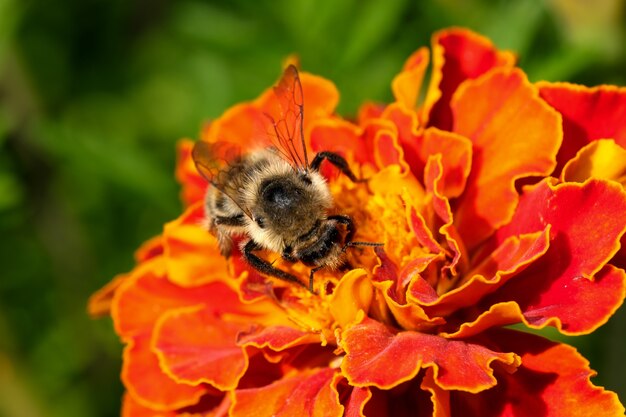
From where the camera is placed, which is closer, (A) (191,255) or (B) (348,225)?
(B) (348,225)

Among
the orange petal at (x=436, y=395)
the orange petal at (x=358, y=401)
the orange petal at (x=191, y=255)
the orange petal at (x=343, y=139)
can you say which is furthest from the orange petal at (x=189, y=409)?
the orange petal at (x=343, y=139)

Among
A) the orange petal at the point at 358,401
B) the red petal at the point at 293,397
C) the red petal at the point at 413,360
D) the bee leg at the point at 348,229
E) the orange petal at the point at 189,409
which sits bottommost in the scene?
the orange petal at the point at 189,409

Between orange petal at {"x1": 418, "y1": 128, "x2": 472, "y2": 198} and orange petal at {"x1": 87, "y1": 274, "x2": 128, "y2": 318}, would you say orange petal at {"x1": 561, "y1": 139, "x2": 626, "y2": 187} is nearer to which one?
orange petal at {"x1": 418, "y1": 128, "x2": 472, "y2": 198}

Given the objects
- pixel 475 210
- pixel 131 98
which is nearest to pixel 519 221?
pixel 475 210

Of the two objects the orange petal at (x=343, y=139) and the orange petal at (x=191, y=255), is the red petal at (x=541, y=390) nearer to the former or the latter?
the orange petal at (x=343, y=139)

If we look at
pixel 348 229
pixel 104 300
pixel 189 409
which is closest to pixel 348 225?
pixel 348 229

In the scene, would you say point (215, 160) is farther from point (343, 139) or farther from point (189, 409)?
point (189, 409)
